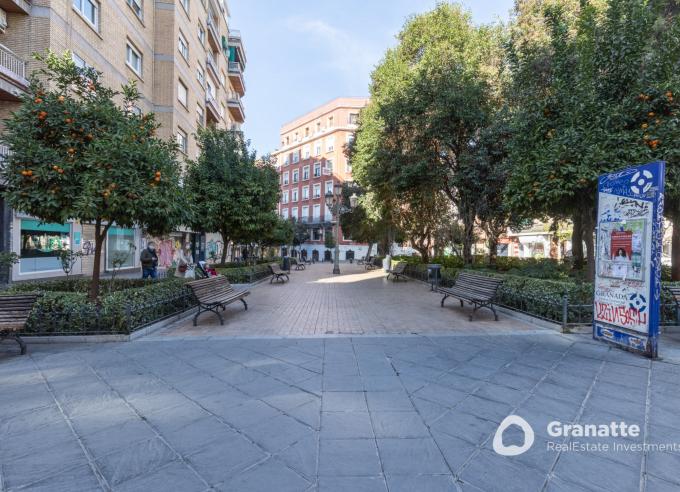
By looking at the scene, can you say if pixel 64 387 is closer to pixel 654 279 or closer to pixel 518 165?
pixel 654 279

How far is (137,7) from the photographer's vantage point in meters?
17.6

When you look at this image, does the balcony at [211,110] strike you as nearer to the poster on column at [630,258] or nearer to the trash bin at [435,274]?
the trash bin at [435,274]

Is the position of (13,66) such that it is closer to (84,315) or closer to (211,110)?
(84,315)

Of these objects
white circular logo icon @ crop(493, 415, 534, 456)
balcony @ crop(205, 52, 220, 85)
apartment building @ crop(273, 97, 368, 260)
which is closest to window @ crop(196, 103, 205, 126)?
balcony @ crop(205, 52, 220, 85)

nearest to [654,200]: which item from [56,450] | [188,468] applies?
[188,468]

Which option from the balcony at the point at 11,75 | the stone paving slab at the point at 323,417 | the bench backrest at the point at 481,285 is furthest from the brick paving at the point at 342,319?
the balcony at the point at 11,75

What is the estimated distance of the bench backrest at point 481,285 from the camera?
7.29 m

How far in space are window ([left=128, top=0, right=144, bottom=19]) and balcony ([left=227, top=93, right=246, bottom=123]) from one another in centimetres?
1413

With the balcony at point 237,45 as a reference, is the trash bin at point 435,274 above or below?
below

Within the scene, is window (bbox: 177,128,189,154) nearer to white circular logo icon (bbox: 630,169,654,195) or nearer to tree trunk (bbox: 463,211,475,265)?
tree trunk (bbox: 463,211,475,265)

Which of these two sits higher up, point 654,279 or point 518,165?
point 518,165

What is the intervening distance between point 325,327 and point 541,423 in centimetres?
416

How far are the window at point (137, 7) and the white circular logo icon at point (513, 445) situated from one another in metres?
23.5

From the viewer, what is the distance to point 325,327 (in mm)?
6461
